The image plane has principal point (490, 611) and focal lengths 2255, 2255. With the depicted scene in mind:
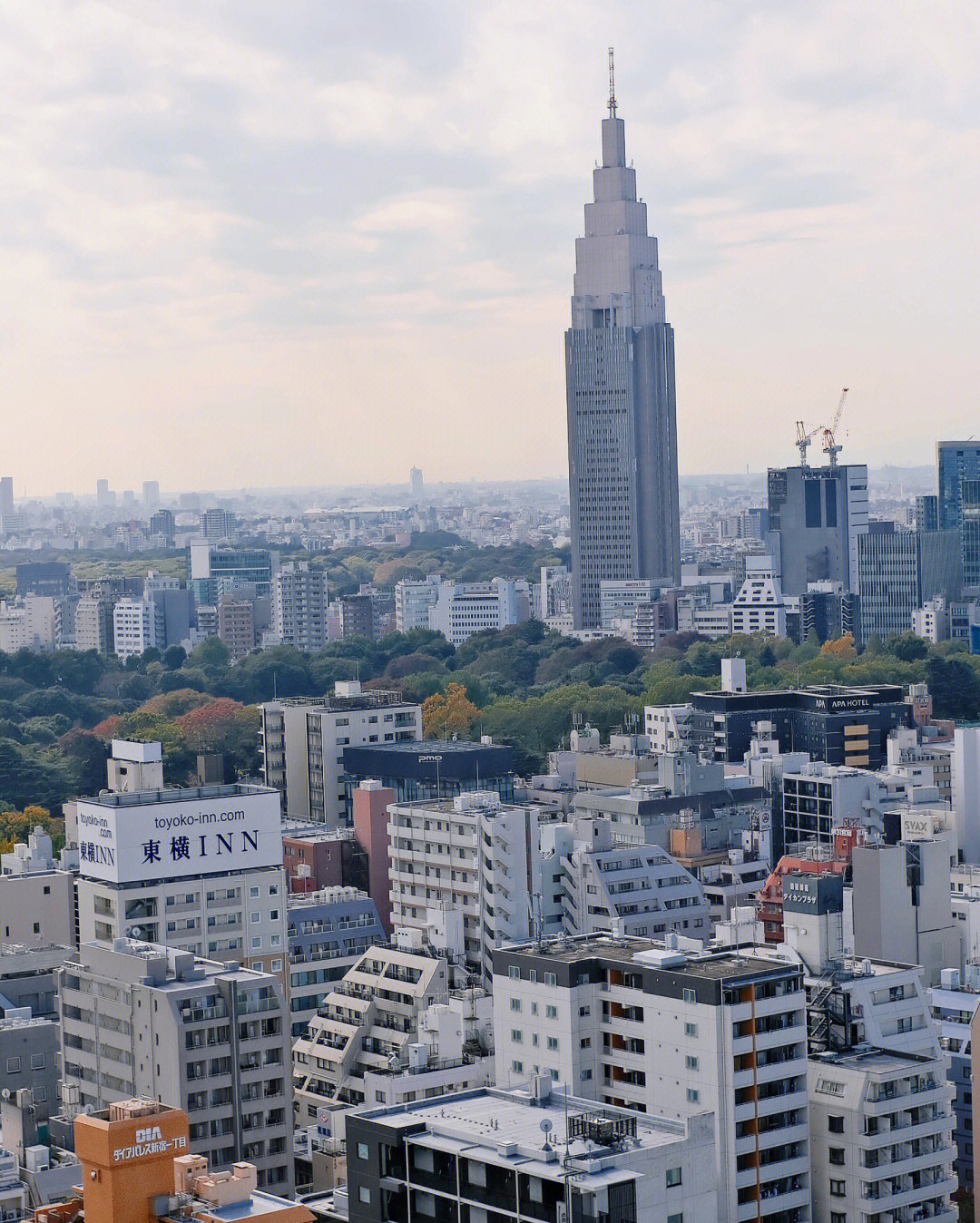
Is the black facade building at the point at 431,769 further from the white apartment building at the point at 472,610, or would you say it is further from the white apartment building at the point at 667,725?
the white apartment building at the point at 472,610

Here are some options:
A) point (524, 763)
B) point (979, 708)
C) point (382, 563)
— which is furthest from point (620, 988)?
point (382, 563)

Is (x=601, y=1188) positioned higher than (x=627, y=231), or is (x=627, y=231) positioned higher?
(x=627, y=231)

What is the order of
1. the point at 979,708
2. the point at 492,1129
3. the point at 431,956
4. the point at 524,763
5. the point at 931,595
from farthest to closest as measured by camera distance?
the point at 931,595 → the point at 979,708 → the point at 524,763 → the point at 431,956 → the point at 492,1129

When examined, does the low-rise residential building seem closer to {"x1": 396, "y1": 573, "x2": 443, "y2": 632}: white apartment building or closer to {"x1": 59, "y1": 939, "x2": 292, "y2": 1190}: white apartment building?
{"x1": 59, "y1": 939, "x2": 292, "y2": 1190}: white apartment building

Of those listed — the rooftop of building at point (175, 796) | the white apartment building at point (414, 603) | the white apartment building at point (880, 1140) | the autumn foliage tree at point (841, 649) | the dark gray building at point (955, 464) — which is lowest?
the white apartment building at point (880, 1140)

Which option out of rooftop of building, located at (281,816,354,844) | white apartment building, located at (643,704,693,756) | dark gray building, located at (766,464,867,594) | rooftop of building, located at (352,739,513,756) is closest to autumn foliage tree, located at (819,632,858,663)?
white apartment building, located at (643,704,693,756)

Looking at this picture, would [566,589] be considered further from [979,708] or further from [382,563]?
[979,708]

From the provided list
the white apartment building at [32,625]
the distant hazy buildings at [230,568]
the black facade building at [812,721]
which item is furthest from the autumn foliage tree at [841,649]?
the distant hazy buildings at [230,568]
